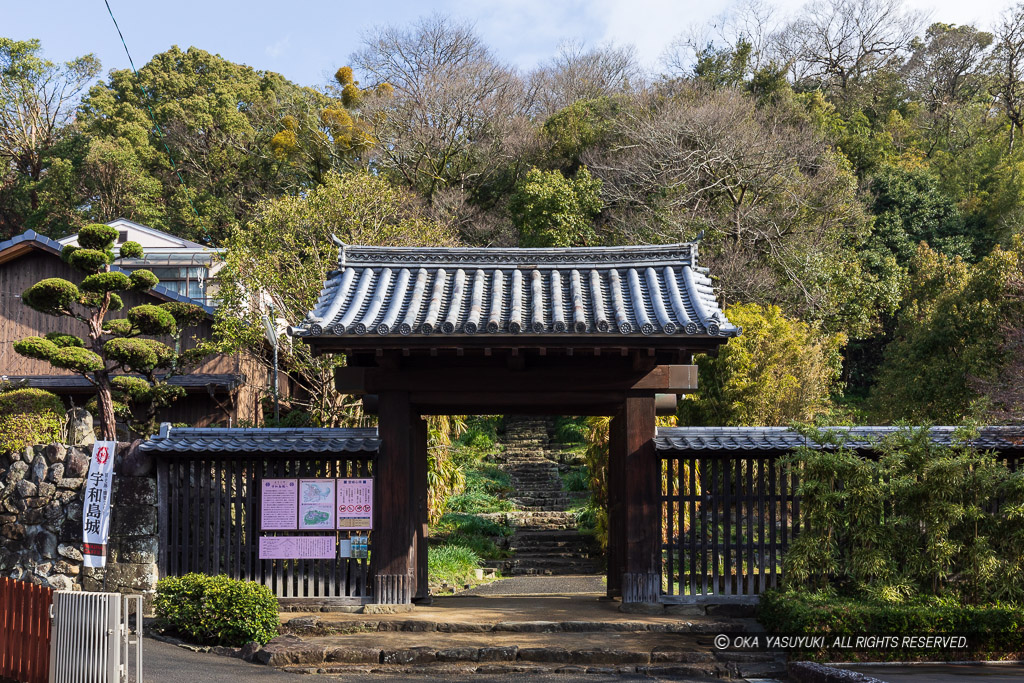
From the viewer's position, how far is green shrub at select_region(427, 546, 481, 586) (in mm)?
18791

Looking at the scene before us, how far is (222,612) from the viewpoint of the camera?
10914 millimetres

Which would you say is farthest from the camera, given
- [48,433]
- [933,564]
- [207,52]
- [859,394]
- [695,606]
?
[207,52]

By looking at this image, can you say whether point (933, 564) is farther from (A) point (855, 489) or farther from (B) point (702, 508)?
(B) point (702, 508)

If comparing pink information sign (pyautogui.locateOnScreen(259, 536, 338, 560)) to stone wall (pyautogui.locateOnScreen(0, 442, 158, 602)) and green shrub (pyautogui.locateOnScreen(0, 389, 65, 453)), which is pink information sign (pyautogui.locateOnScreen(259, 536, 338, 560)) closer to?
stone wall (pyautogui.locateOnScreen(0, 442, 158, 602))

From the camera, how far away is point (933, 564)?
1092cm

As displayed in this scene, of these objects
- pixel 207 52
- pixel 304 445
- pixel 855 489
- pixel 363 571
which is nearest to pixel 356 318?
pixel 304 445

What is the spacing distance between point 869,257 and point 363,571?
2731 centimetres

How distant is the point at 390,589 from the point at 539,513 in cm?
1421

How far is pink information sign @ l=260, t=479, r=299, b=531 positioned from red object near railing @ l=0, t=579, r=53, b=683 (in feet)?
11.5

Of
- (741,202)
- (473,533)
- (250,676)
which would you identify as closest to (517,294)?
(250,676)

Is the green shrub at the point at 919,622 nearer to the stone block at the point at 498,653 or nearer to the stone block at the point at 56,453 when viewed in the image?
the stone block at the point at 498,653

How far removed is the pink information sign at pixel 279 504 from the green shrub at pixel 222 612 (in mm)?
1214

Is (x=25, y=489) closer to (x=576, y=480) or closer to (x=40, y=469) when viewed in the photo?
(x=40, y=469)

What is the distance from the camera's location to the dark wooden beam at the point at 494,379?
12320 millimetres
